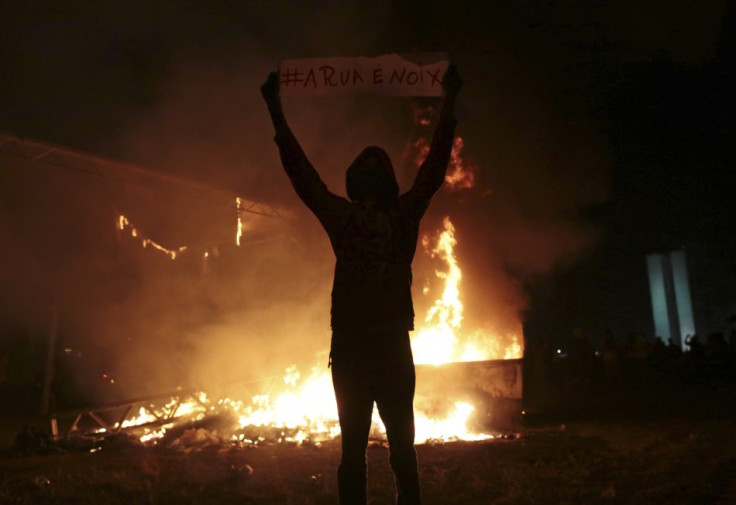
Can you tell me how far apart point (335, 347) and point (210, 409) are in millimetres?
8512

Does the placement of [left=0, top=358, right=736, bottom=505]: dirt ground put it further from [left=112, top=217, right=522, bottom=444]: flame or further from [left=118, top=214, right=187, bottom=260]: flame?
[left=118, top=214, right=187, bottom=260]: flame

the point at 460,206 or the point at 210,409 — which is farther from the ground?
the point at 460,206

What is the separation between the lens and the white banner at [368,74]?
9.64 feet

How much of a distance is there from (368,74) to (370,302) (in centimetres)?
148

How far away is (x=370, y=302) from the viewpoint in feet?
6.97

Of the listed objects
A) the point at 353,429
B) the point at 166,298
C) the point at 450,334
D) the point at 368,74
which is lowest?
the point at 353,429

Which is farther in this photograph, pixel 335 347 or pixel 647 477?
pixel 647 477

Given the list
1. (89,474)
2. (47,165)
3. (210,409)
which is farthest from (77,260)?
(89,474)

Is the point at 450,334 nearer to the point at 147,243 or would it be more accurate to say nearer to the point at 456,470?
the point at 456,470

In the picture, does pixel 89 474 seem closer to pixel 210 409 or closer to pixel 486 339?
pixel 210 409

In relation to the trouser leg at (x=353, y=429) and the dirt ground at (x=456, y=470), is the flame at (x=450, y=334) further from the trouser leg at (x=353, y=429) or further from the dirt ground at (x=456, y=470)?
the trouser leg at (x=353, y=429)

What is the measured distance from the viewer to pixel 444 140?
2.45m

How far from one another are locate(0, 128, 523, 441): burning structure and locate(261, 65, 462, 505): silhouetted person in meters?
6.30

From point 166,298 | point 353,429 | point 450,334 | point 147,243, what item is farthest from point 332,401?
point 353,429
